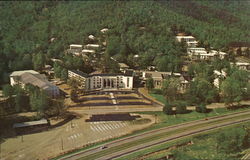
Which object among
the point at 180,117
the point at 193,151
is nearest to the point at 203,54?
the point at 180,117

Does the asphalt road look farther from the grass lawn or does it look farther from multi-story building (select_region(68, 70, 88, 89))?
multi-story building (select_region(68, 70, 88, 89))

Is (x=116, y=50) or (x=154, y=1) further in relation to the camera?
(x=154, y=1)

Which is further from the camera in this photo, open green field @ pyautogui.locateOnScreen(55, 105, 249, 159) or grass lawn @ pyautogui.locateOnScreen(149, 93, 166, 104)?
grass lawn @ pyautogui.locateOnScreen(149, 93, 166, 104)

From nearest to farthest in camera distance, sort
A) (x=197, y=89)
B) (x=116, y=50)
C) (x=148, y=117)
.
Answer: (x=148, y=117) < (x=197, y=89) < (x=116, y=50)

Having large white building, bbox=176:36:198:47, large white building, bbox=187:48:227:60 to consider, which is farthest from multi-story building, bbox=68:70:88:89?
large white building, bbox=176:36:198:47

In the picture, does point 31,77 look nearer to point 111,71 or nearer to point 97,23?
point 111,71

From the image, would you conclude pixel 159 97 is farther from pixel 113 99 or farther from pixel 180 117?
pixel 180 117

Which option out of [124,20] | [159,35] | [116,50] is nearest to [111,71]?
[116,50]
